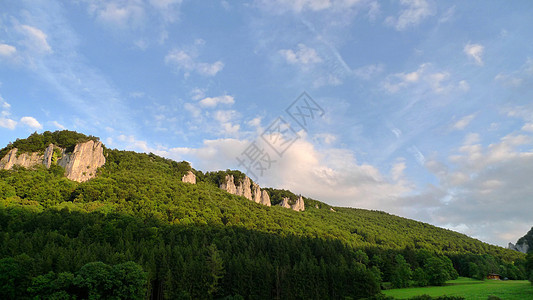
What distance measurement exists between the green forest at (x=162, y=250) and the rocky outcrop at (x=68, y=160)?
2.81 metres

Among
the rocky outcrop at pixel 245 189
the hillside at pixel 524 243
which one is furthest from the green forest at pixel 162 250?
the hillside at pixel 524 243

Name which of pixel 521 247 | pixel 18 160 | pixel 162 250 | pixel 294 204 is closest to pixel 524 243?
pixel 521 247

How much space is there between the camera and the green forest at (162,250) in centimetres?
3638

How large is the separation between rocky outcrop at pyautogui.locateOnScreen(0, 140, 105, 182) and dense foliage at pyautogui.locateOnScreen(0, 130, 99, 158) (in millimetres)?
2003

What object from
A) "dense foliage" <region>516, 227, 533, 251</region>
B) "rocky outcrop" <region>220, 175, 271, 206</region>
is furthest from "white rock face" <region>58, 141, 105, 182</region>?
"dense foliage" <region>516, 227, 533, 251</region>

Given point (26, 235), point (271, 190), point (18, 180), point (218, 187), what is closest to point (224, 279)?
point (26, 235)

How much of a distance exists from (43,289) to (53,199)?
1699 inches

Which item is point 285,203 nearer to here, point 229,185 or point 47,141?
point 229,185

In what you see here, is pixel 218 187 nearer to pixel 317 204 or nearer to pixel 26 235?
pixel 317 204

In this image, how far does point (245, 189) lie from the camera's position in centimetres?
13012

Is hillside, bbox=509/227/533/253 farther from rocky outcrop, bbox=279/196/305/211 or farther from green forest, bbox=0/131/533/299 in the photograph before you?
rocky outcrop, bbox=279/196/305/211

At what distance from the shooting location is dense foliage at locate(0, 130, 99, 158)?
86.2 meters

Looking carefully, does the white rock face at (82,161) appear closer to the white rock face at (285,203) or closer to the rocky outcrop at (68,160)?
the rocky outcrop at (68,160)

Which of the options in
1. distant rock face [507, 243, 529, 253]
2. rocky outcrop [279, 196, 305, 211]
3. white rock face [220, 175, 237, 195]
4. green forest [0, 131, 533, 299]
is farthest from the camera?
distant rock face [507, 243, 529, 253]
